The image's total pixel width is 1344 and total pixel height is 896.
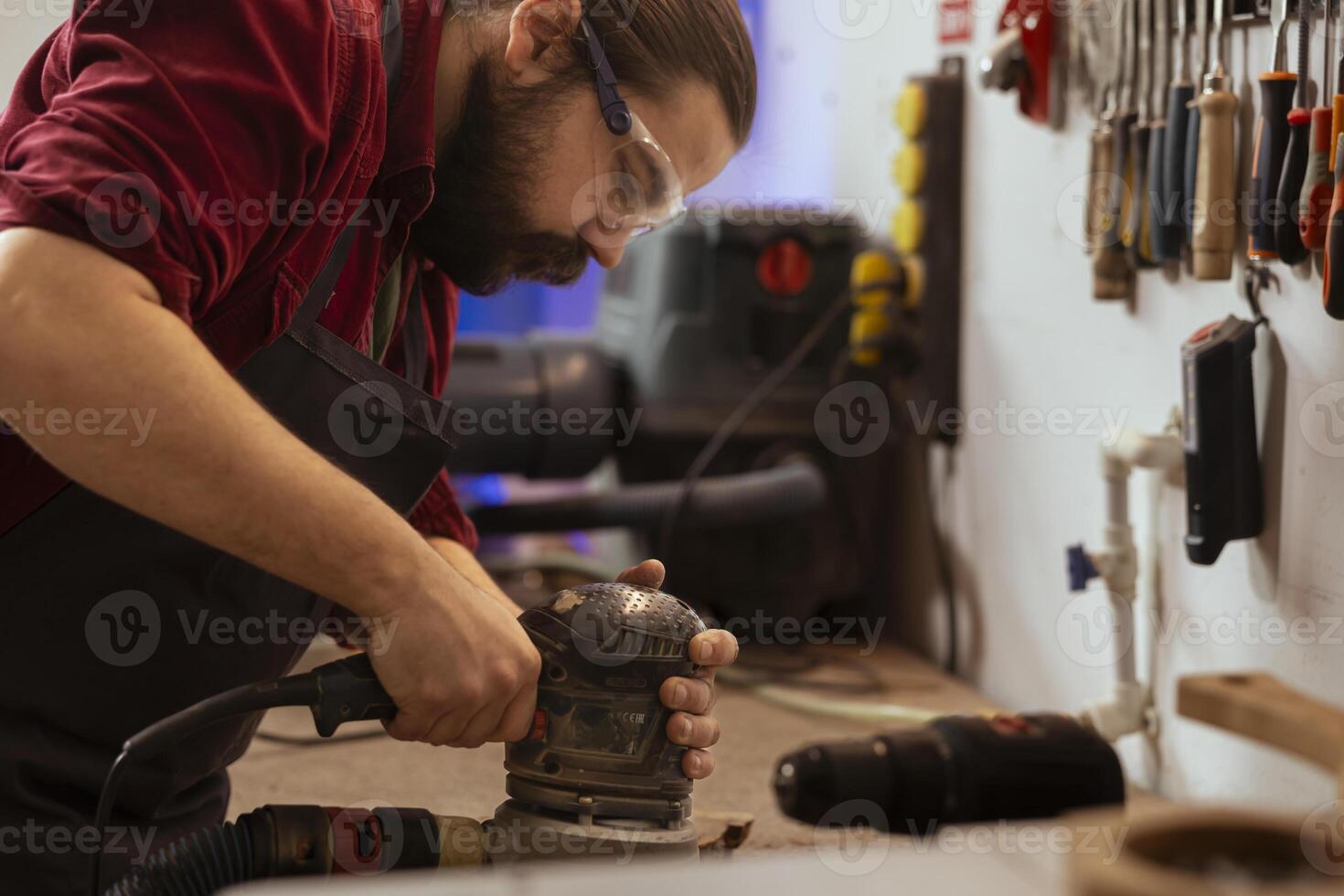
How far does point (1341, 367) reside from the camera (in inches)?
51.0

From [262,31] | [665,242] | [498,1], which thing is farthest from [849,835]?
[665,242]

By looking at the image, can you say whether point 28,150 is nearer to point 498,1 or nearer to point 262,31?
point 262,31

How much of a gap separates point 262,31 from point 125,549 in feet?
1.41

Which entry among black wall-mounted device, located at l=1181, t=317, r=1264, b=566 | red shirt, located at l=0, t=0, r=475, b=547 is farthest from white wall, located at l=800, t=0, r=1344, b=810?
red shirt, located at l=0, t=0, r=475, b=547

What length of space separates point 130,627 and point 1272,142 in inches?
45.4

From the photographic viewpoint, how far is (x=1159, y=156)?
1.56 m

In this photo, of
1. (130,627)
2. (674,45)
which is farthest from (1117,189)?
(130,627)

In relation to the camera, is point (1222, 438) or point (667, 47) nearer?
point (667, 47)

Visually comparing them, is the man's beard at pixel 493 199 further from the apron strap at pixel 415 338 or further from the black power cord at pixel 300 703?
the black power cord at pixel 300 703

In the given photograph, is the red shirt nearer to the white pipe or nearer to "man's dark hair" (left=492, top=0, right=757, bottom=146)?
"man's dark hair" (left=492, top=0, right=757, bottom=146)

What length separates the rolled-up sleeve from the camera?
0.79 meters


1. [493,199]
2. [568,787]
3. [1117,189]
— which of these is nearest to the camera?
[568,787]

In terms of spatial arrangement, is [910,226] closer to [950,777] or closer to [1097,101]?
[1097,101]

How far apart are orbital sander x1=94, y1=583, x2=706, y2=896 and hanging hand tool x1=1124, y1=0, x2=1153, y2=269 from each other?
89 centimetres
